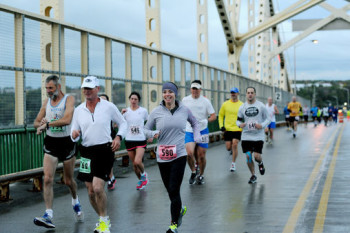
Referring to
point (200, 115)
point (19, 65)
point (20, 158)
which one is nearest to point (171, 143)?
point (20, 158)

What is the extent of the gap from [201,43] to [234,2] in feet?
35.1

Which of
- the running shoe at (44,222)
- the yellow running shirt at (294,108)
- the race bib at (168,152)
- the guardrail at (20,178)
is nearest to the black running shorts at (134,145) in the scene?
the guardrail at (20,178)

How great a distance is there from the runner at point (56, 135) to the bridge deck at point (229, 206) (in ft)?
1.67

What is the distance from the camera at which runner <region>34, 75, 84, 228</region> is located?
7980 mm

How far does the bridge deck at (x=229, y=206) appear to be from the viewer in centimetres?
766

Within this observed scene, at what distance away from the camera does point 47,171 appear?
7977 millimetres

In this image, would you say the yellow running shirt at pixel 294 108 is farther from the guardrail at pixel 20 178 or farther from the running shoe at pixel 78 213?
the running shoe at pixel 78 213

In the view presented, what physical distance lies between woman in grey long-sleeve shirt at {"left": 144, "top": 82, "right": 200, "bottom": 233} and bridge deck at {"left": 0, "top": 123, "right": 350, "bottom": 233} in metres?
0.50

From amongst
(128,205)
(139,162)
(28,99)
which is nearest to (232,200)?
(128,205)

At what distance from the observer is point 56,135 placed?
321 inches

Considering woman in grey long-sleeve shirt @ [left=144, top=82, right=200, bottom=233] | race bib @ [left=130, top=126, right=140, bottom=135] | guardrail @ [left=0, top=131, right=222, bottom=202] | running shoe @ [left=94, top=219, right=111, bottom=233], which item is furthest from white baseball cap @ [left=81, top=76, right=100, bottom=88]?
race bib @ [left=130, top=126, right=140, bottom=135]

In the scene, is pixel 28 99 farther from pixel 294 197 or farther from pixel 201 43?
pixel 201 43

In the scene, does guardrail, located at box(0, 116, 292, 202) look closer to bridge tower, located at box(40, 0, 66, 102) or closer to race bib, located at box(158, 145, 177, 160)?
bridge tower, located at box(40, 0, 66, 102)

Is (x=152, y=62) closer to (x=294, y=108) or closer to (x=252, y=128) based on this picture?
(x=252, y=128)
